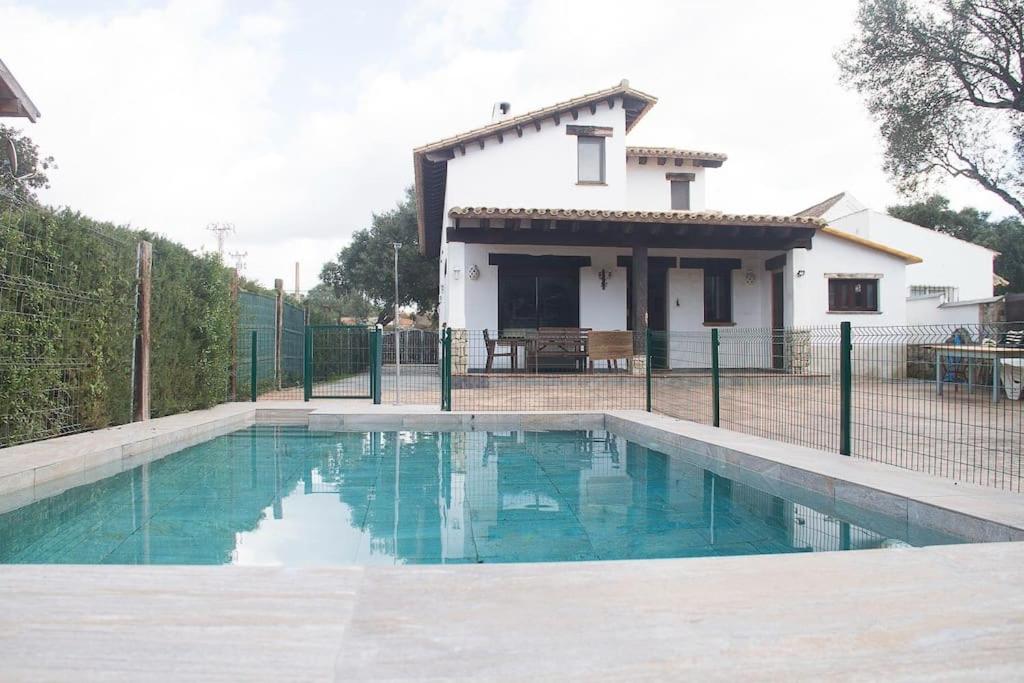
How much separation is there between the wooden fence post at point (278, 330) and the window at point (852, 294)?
490 inches

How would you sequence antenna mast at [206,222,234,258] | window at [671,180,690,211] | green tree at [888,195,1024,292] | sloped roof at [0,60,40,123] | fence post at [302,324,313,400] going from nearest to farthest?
sloped roof at [0,60,40,123] < fence post at [302,324,313,400] < window at [671,180,690,211] < green tree at [888,195,1024,292] < antenna mast at [206,222,234,258]

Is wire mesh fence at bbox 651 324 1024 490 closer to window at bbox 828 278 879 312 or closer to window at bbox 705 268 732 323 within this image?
window at bbox 828 278 879 312

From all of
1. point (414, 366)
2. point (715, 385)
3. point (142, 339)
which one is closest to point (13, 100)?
point (142, 339)

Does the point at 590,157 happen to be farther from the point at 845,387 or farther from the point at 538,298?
the point at 845,387

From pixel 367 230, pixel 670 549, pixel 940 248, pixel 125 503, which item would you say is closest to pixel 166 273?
Result: pixel 125 503

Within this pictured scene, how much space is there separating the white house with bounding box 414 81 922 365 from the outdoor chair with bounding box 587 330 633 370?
3.24 ft

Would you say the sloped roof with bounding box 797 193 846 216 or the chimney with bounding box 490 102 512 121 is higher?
the chimney with bounding box 490 102 512 121

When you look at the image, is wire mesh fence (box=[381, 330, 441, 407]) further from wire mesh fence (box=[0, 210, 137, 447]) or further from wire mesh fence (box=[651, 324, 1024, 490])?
wire mesh fence (box=[651, 324, 1024, 490])

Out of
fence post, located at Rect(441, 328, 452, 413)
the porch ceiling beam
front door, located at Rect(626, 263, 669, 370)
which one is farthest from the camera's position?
front door, located at Rect(626, 263, 669, 370)

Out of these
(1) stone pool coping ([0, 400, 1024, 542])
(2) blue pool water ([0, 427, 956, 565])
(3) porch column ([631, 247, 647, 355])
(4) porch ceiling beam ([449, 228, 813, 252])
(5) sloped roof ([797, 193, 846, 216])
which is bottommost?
(2) blue pool water ([0, 427, 956, 565])

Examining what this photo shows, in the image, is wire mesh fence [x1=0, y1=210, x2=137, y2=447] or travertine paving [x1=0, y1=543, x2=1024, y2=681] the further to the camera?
wire mesh fence [x1=0, y1=210, x2=137, y2=447]

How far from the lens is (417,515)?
4184mm

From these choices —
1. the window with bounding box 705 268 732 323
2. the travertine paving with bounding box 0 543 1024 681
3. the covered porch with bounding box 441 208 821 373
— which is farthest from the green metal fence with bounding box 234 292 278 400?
the window with bounding box 705 268 732 323

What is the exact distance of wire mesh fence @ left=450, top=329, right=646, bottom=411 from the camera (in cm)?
1116
